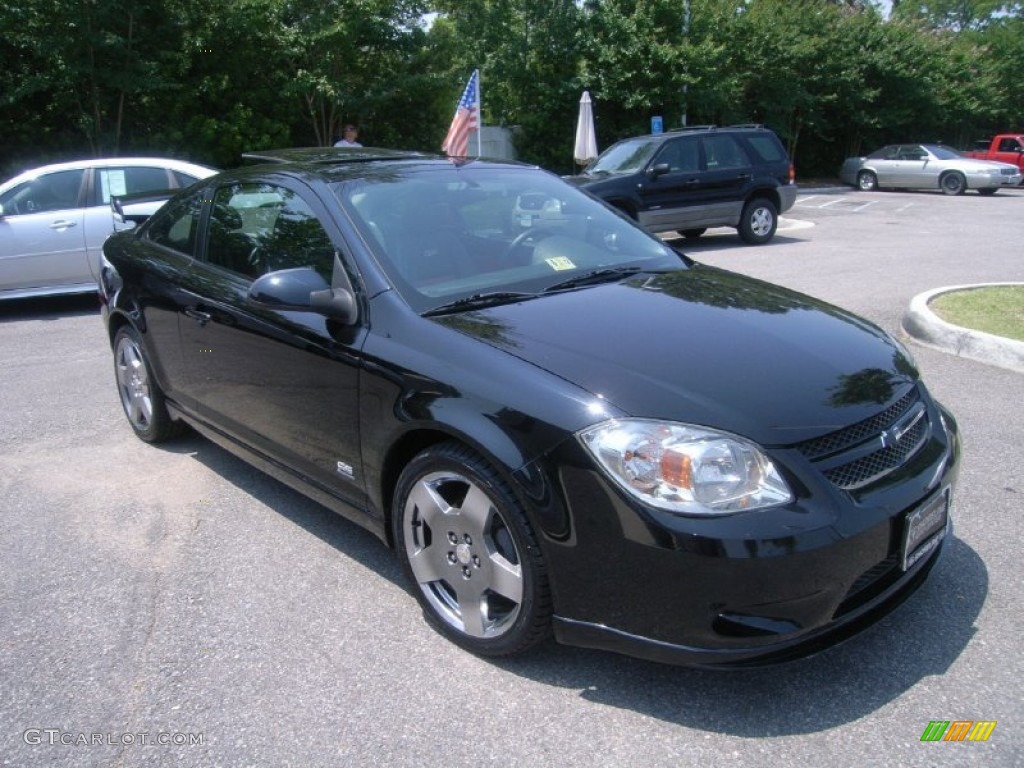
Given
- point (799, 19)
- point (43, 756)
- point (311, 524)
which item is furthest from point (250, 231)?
point (799, 19)

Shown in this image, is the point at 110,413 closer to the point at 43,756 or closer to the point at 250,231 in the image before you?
the point at 250,231

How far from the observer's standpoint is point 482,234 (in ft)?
12.1

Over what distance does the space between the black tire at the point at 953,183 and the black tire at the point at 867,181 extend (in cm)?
218

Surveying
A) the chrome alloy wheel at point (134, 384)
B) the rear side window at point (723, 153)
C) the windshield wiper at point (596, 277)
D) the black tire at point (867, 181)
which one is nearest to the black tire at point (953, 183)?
the black tire at point (867, 181)

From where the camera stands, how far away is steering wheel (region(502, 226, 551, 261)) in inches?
144

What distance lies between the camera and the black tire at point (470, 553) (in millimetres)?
2678

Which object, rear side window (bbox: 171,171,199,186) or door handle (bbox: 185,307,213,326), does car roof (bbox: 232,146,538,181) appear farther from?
rear side window (bbox: 171,171,199,186)

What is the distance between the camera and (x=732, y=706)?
265cm

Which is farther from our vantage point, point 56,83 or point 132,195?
point 56,83

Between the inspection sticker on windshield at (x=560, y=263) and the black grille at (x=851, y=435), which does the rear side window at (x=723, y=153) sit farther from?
the black grille at (x=851, y=435)

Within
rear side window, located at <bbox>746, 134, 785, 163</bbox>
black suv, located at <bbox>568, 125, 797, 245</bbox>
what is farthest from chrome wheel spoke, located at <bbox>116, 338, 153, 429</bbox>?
rear side window, located at <bbox>746, 134, 785, 163</bbox>

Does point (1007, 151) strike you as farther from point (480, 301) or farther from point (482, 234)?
point (480, 301)

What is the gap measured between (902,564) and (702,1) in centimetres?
2586

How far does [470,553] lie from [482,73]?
23.0 meters
